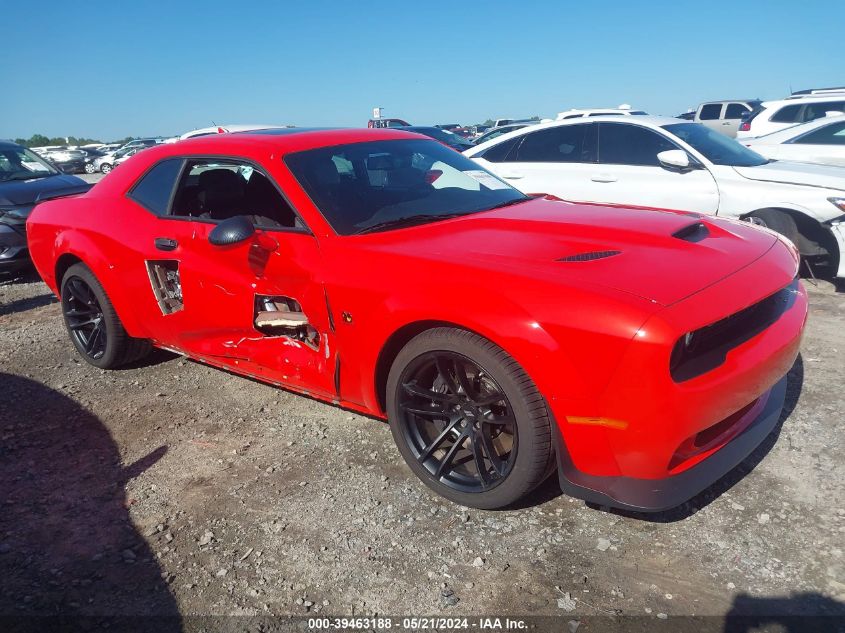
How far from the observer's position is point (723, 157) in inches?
243

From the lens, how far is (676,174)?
6.06 metres

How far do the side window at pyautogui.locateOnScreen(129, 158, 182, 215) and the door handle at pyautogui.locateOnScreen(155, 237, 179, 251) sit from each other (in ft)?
0.65

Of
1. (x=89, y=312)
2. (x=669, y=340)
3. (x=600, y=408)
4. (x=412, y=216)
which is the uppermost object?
(x=412, y=216)

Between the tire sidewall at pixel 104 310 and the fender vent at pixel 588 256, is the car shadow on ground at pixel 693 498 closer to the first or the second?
the fender vent at pixel 588 256

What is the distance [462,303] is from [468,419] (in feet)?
1.69

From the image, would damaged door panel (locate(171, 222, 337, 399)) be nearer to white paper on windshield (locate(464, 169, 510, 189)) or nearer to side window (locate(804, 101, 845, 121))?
white paper on windshield (locate(464, 169, 510, 189))

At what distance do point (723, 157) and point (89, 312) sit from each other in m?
5.67

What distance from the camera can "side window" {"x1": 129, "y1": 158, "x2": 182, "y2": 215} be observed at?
3.82m

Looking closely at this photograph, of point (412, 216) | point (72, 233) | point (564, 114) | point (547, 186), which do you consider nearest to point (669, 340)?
point (412, 216)

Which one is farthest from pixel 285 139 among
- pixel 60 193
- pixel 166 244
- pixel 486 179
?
pixel 60 193

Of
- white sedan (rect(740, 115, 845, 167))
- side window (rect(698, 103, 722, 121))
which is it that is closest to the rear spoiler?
white sedan (rect(740, 115, 845, 167))

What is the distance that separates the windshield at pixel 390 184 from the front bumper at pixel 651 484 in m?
1.46

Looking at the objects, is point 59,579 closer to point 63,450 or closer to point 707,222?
point 63,450

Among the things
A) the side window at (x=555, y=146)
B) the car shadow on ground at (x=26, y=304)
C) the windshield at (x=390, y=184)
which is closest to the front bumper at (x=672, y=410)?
the windshield at (x=390, y=184)
